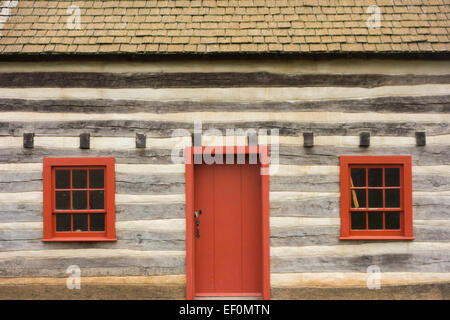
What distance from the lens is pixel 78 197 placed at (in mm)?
5391

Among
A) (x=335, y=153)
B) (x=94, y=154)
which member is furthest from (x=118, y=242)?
(x=335, y=153)

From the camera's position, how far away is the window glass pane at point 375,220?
536 centimetres

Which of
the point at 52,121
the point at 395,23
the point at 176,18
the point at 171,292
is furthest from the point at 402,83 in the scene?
the point at 52,121

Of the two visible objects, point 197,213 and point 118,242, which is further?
point 197,213

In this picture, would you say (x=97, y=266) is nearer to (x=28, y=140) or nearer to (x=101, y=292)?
(x=101, y=292)

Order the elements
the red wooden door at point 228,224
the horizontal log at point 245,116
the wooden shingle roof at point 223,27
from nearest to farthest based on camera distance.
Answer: the wooden shingle roof at point 223,27, the horizontal log at point 245,116, the red wooden door at point 228,224

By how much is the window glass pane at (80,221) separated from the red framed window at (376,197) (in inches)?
154

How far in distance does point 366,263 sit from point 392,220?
774 millimetres

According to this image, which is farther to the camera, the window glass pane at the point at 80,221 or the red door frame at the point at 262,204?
the window glass pane at the point at 80,221

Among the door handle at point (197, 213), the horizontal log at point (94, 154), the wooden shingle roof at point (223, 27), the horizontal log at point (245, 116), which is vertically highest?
the wooden shingle roof at point (223, 27)

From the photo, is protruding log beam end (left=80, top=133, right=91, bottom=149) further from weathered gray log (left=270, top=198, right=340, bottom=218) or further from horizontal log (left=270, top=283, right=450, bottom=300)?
horizontal log (left=270, top=283, right=450, bottom=300)

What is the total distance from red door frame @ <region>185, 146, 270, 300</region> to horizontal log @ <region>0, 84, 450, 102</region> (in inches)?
30.6

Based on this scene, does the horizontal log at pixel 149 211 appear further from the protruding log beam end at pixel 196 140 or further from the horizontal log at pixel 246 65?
the horizontal log at pixel 246 65

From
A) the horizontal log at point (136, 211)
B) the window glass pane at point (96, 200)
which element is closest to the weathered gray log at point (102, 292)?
the horizontal log at point (136, 211)
